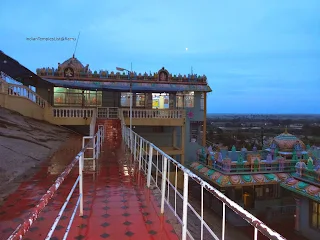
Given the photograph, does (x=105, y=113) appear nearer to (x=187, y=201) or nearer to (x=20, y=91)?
(x=20, y=91)

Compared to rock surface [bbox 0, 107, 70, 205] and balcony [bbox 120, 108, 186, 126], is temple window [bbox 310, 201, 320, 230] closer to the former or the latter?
balcony [bbox 120, 108, 186, 126]

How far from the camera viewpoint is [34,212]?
2.01 m

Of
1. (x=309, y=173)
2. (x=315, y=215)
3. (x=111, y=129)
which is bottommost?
(x=315, y=215)

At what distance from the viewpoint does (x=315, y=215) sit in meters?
14.0

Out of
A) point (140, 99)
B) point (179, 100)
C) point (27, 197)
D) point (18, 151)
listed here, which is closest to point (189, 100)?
point (179, 100)

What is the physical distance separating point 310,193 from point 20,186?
12.1 meters

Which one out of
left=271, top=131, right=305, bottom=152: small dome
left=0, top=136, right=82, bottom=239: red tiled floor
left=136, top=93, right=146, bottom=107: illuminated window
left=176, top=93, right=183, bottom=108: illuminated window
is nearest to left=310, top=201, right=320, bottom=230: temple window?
left=271, top=131, right=305, bottom=152: small dome

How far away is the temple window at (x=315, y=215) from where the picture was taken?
13820 millimetres

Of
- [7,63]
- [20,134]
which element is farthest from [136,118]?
[20,134]

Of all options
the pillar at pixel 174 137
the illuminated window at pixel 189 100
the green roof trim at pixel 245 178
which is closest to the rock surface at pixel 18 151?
the green roof trim at pixel 245 178

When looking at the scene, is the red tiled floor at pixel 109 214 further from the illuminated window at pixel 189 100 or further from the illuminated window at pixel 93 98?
the illuminated window at pixel 189 100

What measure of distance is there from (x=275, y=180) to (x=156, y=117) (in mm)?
8613

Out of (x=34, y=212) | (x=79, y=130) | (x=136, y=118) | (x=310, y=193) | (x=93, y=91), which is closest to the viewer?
(x=34, y=212)

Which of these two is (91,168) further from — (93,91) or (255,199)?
(93,91)
